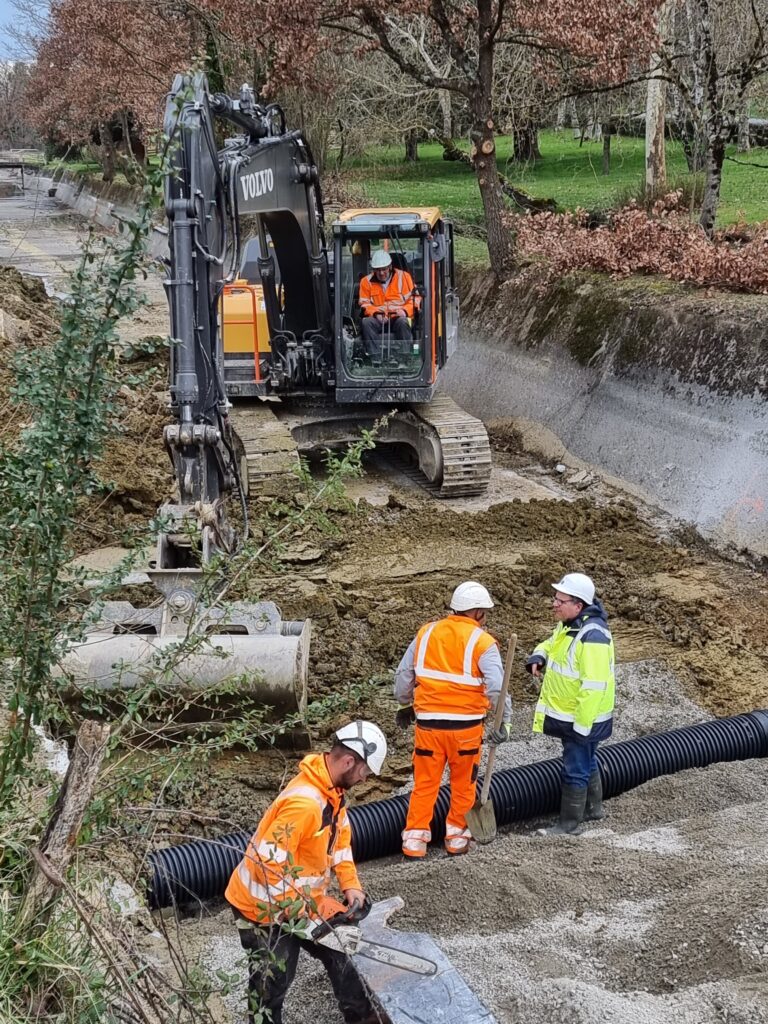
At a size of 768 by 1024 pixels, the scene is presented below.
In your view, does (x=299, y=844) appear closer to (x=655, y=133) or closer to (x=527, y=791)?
(x=527, y=791)

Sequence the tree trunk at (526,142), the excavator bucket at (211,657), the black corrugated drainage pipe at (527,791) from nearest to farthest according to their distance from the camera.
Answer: the black corrugated drainage pipe at (527,791)
the excavator bucket at (211,657)
the tree trunk at (526,142)

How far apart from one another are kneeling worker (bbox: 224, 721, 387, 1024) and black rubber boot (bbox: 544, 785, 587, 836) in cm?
227

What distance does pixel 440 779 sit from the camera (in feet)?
21.8

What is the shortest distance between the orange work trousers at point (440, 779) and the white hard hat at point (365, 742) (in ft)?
6.27

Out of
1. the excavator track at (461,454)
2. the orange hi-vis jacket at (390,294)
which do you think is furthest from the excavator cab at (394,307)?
the excavator track at (461,454)

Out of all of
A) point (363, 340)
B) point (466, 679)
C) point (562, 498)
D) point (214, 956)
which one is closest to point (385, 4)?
point (363, 340)

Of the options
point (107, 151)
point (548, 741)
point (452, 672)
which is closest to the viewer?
point (452, 672)

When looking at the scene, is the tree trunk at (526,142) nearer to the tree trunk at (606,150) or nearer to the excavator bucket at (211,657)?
the tree trunk at (606,150)

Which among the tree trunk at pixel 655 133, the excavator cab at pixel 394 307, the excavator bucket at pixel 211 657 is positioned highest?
the tree trunk at pixel 655 133

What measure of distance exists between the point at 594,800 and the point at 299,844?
9.66 feet

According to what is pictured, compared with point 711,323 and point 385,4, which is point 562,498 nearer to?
point 711,323

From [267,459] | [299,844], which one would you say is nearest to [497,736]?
[299,844]

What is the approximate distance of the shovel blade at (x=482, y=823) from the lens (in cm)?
688

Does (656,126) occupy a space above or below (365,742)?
above
